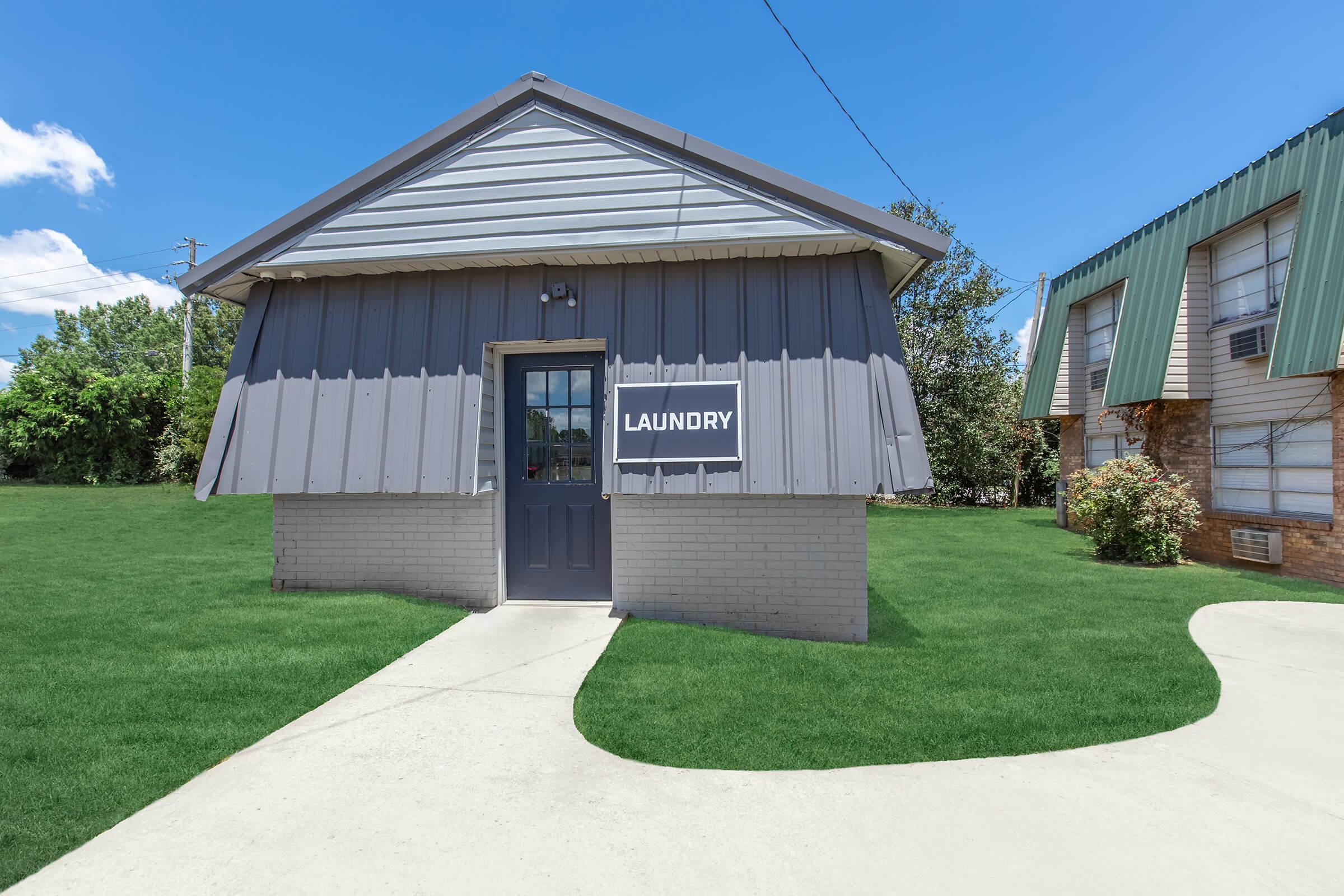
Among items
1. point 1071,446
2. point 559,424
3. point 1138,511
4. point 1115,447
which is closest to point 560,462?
point 559,424

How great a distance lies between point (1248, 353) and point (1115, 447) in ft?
14.1

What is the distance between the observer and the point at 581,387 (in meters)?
6.71

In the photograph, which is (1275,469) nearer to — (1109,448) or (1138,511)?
(1138,511)

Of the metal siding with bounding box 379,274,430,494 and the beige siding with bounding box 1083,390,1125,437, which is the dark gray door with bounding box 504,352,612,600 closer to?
the metal siding with bounding box 379,274,430,494

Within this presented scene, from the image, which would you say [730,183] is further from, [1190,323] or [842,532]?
[1190,323]

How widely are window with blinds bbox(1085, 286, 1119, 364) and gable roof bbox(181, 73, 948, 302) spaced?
34.4ft

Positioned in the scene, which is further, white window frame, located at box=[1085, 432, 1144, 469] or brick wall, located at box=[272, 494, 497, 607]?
white window frame, located at box=[1085, 432, 1144, 469]

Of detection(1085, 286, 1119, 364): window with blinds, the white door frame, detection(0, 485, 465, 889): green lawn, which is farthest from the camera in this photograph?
A: detection(1085, 286, 1119, 364): window with blinds

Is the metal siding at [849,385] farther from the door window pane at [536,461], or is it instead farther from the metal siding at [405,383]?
the metal siding at [405,383]

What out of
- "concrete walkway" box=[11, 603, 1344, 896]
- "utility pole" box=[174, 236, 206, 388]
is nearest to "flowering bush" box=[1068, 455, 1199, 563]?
"concrete walkway" box=[11, 603, 1344, 896]

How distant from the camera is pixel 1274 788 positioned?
3.33m

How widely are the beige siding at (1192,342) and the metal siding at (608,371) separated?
8.43 meters

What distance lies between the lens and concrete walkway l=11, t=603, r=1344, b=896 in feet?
8.34

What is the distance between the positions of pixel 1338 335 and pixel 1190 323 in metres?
3.07
